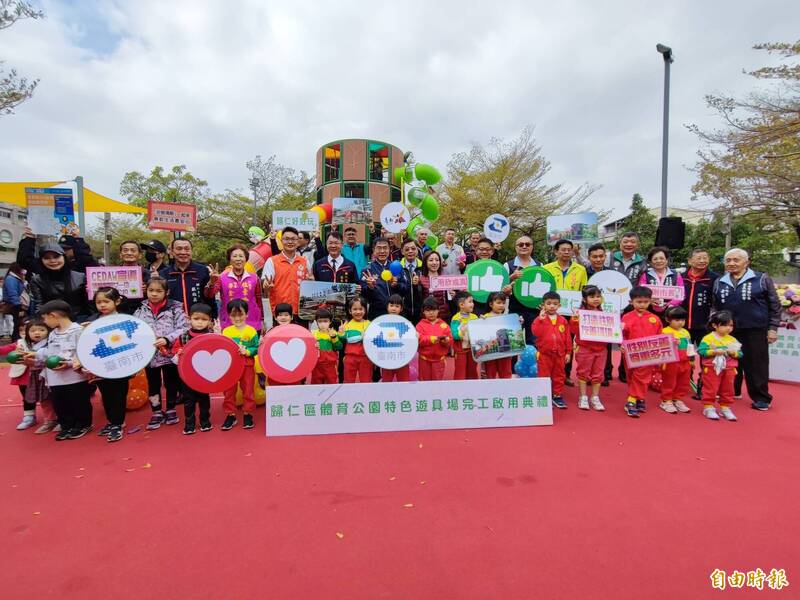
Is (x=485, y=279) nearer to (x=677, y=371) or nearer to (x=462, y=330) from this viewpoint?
(x=462, y=330)

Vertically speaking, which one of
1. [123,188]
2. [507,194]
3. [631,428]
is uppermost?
[123,188]

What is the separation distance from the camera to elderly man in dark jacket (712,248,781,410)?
4.34 meters

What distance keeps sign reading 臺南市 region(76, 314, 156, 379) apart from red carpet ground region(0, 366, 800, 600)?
675 millimetres

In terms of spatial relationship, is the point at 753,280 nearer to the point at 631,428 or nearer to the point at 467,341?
the point at 631,428

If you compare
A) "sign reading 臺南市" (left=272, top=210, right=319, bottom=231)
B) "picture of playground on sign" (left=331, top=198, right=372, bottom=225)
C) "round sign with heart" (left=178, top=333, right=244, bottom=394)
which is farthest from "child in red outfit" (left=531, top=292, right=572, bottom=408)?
"sign reading 臺南市" (left=272, top=210, right=319, bottom=231)

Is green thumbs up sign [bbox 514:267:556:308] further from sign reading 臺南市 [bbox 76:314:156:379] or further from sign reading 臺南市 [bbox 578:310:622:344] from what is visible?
sign reading 臺南市 [bbox 76:314:156:379]

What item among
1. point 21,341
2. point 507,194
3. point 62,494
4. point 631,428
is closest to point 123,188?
point 507,194

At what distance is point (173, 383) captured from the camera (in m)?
4.02

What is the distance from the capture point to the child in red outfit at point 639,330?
4.20m

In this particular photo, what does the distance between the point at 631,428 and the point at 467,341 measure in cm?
177

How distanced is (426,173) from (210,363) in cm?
777

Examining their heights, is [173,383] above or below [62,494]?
above

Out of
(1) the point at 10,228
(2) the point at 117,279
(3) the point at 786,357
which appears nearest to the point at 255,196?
(1) the point at 10,228

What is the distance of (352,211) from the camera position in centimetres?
591
